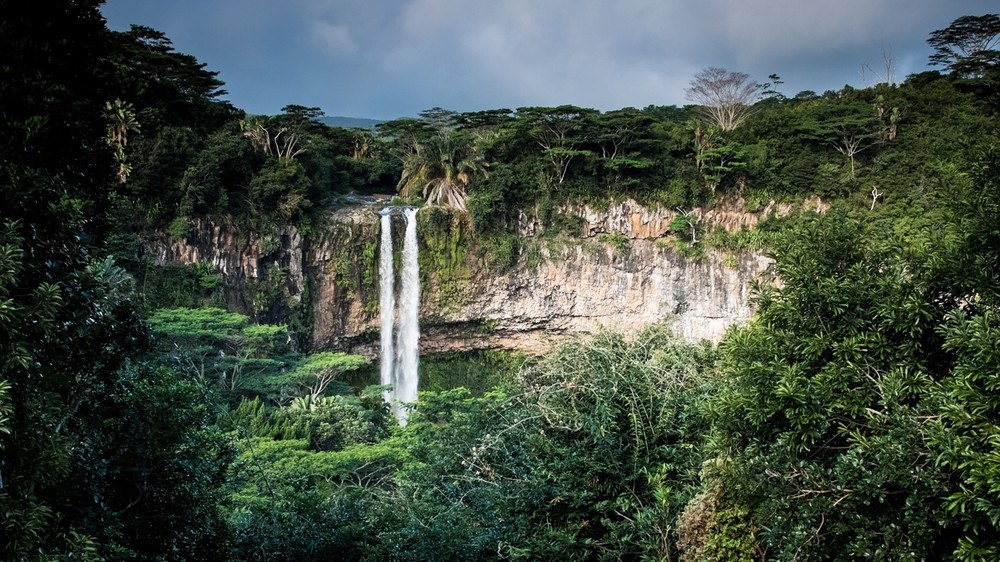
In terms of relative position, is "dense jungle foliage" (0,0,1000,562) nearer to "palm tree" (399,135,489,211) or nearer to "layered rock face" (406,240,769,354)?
"layered rock face" (406,240,769,354)

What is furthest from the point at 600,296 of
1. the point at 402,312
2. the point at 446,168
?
the point at 446,168

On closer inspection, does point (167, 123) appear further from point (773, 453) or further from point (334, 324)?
point (773, 453)

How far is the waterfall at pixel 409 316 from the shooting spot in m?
22.1

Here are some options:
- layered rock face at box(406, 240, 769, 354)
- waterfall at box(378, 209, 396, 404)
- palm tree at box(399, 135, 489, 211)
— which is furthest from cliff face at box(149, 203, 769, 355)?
palm tree at box(399, 135, 489, 211)

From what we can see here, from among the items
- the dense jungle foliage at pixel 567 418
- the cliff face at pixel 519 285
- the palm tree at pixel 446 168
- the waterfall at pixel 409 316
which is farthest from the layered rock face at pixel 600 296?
the dense jungle foliage at pixel 567 418

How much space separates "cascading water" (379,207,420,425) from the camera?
2200cm

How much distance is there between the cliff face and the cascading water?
31cm

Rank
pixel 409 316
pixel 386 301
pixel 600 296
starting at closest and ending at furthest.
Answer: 1. pixel 386 301
2. pixel 409 316
3. pixel 600 296

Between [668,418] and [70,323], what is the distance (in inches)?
204

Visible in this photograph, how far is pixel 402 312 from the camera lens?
885 inches

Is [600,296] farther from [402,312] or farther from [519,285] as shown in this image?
[402,312]

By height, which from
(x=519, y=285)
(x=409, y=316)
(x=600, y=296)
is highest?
(x=519, y=285)

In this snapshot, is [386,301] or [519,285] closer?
[386,301]

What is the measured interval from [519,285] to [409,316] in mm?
4287
